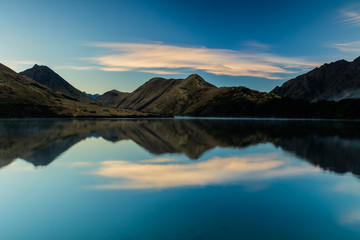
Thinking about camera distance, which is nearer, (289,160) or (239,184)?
(239,184)

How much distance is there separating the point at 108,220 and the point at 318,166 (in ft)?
87.3

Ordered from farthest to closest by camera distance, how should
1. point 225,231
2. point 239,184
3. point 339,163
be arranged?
point 339,163 < point 239,184 < point 225,231

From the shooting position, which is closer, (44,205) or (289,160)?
(44,205)

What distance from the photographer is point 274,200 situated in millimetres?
20969

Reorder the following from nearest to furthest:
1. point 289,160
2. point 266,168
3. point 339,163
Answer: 1. point 266,168
2. point 339,163
3. point 289,160

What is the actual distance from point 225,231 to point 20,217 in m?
12.0

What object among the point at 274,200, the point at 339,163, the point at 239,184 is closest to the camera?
the point at 274,200

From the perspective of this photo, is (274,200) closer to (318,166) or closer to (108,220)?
(108,220)

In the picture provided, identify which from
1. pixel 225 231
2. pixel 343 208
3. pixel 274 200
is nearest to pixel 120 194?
pixel 225 231

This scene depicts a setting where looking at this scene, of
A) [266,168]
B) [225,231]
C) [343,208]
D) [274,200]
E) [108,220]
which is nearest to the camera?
[225,231]

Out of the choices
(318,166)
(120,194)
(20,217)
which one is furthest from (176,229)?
(318,166)

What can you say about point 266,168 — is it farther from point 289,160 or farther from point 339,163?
point 339,163

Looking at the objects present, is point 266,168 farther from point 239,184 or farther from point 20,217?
point 20,217

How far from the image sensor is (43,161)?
37438 mm
